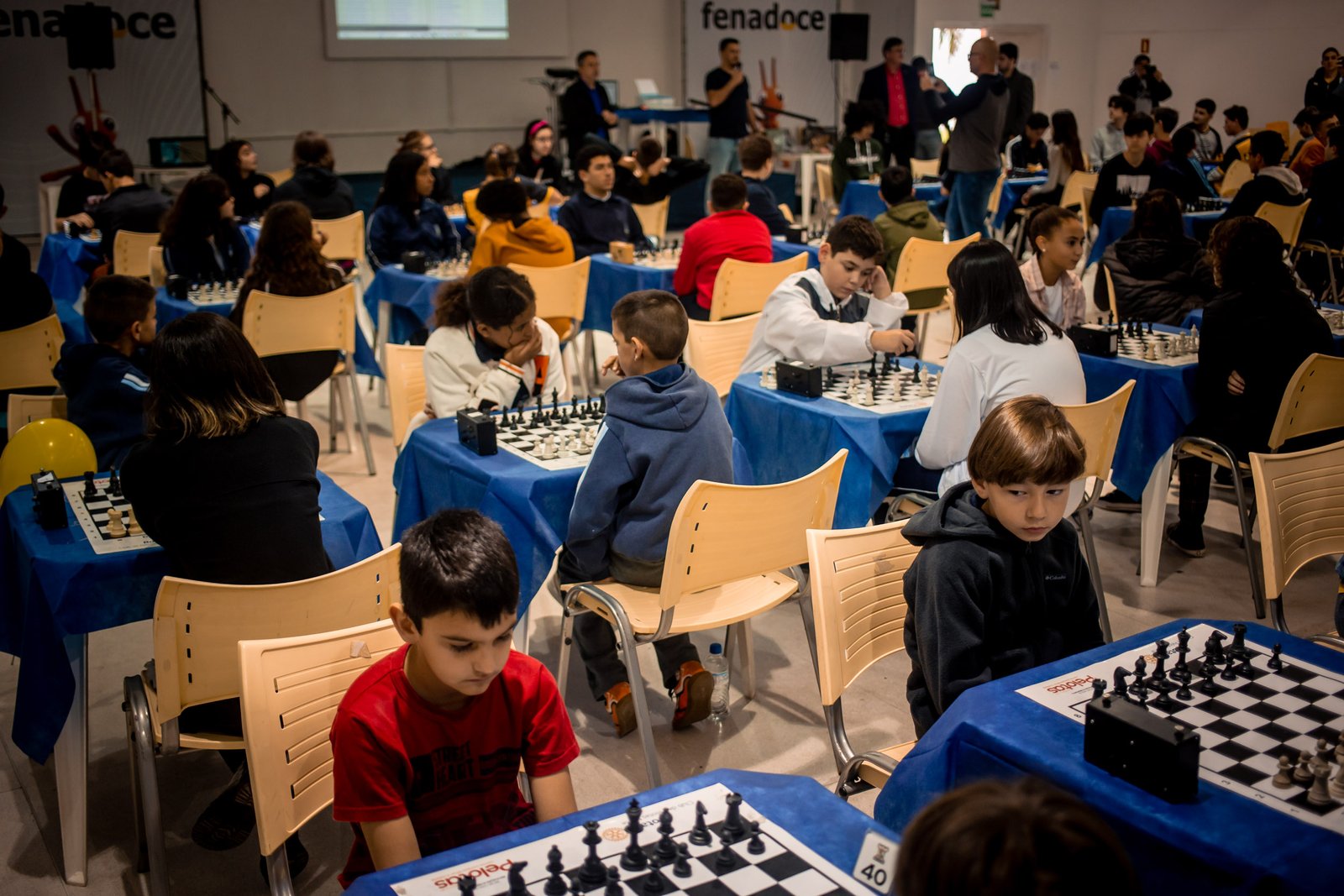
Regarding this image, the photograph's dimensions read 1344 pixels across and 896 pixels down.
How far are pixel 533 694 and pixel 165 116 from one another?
11.8 metres

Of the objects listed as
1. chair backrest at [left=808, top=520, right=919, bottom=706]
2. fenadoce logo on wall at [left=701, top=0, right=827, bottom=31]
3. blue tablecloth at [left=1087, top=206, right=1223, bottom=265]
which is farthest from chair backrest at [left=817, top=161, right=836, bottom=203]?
chair backrest at [left=808, top=520, right=919, bottom=706]

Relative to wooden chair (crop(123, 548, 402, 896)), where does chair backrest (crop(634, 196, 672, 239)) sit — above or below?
above

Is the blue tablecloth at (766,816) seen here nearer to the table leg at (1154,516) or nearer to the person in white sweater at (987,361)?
the person in white sweater at (987,361)

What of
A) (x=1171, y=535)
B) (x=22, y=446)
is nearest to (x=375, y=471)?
(x=22, y=446)

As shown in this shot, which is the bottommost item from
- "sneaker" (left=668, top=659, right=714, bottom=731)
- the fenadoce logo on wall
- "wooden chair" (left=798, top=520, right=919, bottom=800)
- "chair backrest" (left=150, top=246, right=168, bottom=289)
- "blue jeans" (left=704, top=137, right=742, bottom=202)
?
"sneaker" (left=668, top=659, right=714, bottom=731)

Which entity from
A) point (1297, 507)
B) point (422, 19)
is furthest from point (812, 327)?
point (422, 19)

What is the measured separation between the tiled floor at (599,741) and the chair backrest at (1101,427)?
61 cm

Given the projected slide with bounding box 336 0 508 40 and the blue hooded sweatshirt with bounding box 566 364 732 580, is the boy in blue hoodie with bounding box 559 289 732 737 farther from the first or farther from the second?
the projected slide with bounding box 336 0 508 40

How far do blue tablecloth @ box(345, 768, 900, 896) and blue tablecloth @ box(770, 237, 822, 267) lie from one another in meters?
5.30

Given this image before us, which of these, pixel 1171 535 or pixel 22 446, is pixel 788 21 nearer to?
pixel 1171 535

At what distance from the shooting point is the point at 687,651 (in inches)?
131

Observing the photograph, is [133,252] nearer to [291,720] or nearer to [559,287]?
[559,287]

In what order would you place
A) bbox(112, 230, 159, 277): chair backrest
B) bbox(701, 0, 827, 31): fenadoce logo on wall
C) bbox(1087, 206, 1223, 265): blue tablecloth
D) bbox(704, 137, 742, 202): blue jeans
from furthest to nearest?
bbox(701, 0, 827, 31): fenadoce logo on wall < bbox(704, 137, 742, 202): blue jeans < bbox(1087, 206, 1223, 265): blue tablecloth < bbox(112, 230, 159, 277): chair backrest

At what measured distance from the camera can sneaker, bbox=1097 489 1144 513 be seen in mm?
4918
